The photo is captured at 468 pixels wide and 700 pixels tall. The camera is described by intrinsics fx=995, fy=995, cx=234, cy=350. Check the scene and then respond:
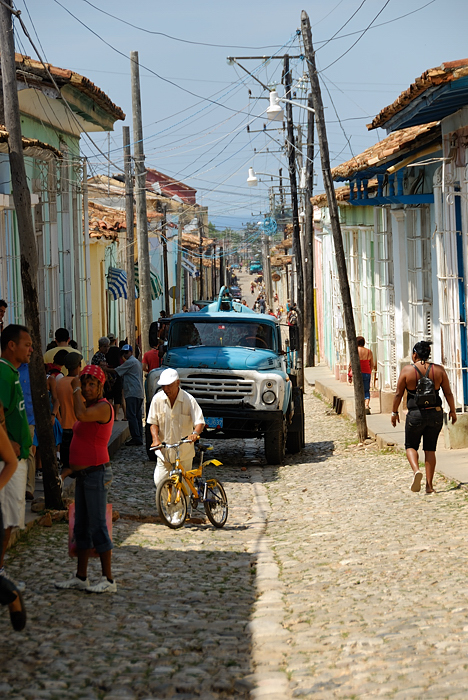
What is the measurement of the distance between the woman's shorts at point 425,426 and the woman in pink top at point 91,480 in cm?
444

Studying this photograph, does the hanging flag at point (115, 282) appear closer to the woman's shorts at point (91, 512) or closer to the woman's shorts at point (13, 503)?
the woman's shorts at point (91, 512)

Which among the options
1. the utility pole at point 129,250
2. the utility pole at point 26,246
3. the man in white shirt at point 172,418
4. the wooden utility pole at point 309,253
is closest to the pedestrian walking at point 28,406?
the utility pole at point 26,246

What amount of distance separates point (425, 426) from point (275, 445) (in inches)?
145

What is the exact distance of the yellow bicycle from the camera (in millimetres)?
9484

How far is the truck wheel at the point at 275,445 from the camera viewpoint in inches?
543

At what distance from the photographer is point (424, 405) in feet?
34.6

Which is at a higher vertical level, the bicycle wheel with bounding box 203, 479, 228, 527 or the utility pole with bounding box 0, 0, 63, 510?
the utility pole with bounding box 0, 0, 63, 510

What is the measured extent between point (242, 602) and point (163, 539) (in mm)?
2188

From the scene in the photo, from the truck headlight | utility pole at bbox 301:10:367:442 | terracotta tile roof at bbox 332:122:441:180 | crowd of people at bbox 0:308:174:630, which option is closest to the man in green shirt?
crowd of people at bbox 0:308:174:630

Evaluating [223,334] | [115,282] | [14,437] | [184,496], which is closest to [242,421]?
[223,334]

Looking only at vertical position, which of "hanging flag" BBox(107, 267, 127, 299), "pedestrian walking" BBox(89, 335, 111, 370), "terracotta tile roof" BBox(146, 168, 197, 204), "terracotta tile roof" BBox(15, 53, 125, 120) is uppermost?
"terracotta tile roof" BBox(146, 168, 197, 204)

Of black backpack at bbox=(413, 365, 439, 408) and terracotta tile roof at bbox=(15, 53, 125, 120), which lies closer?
black backpack at bbox=(413, 365, 439, 408)

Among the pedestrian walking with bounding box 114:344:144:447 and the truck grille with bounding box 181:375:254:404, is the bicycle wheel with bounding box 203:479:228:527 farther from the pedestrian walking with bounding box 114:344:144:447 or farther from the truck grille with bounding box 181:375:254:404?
the pedestrian walking with bounding box 114:344:144:447

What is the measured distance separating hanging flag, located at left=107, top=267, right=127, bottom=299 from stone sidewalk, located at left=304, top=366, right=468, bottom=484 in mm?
6975
